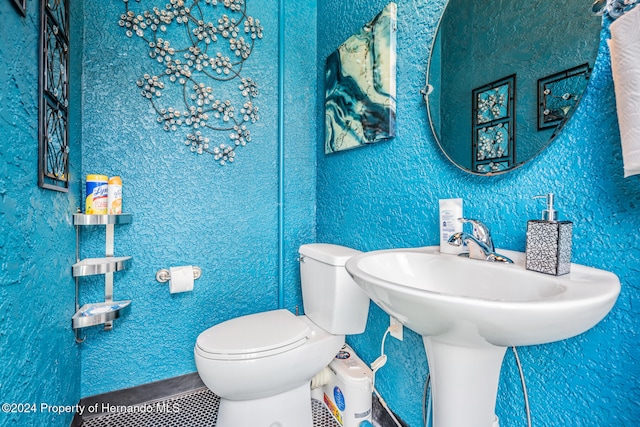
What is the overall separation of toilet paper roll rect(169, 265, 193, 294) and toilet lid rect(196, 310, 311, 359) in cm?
32

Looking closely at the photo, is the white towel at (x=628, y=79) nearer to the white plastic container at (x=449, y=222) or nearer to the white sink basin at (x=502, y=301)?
the white sink basin at (x=502, y=301)

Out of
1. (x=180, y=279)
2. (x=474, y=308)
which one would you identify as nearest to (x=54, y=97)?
(x=180, y=279)

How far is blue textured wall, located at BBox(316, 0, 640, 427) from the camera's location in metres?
0.58

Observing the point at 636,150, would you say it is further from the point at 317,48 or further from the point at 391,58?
the point at 317,48

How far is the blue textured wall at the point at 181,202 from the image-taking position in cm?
131

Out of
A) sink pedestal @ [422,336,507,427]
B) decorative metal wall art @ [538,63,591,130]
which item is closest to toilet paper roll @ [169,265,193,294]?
sink pedestal @ [422,336,507,427]

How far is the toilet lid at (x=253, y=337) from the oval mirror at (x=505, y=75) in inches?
33.8

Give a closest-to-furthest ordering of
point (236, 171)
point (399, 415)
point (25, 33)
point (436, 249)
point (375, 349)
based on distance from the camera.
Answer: point (25, 33)
point (436, 249)
point (399, 415)
point (375, 349)
point (236, 171)

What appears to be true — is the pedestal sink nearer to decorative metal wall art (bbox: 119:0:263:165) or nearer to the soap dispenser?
the soap dispenser

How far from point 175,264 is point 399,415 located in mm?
1214

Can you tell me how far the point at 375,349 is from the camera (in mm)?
1271

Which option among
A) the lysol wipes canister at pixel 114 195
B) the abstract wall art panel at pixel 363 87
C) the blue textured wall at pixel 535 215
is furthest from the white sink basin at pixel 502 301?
the lysol wipes canister at pixel 114 195

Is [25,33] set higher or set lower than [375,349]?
higher

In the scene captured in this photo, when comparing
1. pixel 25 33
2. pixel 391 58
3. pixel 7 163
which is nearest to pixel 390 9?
pixel 391 58
